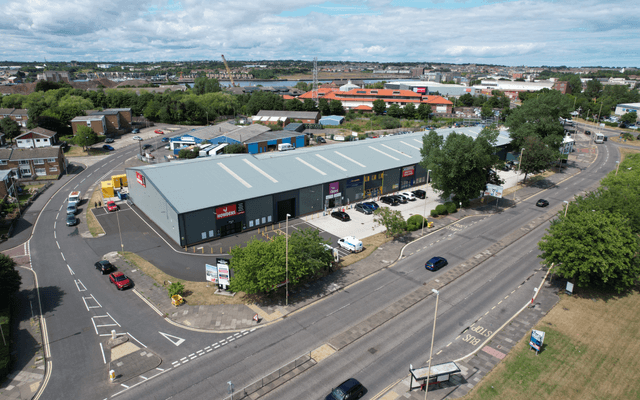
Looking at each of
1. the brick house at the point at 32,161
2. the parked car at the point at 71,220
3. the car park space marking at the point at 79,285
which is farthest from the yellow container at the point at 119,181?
the car park space marking at the point at 79,285

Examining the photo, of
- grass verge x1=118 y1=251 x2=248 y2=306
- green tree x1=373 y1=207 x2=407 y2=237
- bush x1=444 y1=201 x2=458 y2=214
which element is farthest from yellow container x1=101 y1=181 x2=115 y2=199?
bush x1=444 y1=201 x2=458 y2=214

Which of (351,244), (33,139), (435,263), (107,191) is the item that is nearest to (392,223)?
(351,244)

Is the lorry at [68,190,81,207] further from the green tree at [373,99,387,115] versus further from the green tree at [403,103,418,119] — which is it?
the green tree at [403,103,418,119]

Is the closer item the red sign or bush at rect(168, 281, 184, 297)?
bush at rect(168, 281, 184, 297)

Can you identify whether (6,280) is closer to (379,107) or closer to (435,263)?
(435,263)

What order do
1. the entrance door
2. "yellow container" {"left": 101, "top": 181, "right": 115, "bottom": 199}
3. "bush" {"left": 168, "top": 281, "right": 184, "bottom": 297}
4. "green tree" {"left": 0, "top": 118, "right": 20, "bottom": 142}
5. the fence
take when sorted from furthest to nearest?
"green tree" {"left": 0, "top": 118, "right": 20, "bottom": 142}
"yellow container" {"left": 101, "top": 181, "right": 115, "bottom": 199}
the entrance door
"bush" {"left": 168, "top": 281, "right": 184, "bottom": 297}
the fence

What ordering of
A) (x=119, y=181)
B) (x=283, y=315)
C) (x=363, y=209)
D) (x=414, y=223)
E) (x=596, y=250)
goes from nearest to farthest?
(x=283, y=315), (x=596, y=250), (x=414, y=223), (x=363, y=209), (x=119, y=181)

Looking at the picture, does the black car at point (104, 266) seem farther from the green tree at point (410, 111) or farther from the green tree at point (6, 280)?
the green tree at point (410, 111)
